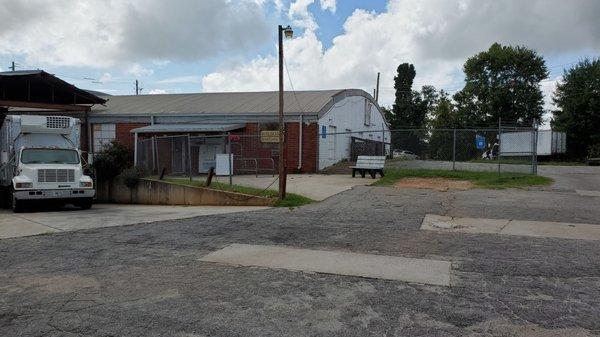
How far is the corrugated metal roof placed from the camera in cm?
2623

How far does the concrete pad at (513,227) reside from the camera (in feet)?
28.4

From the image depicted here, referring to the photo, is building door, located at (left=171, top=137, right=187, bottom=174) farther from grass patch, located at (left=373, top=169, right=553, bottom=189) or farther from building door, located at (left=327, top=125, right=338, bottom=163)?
grass patch, located at (left=373, top=169, right=553, bottom=189)

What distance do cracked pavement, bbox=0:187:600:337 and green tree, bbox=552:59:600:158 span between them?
1418 inches

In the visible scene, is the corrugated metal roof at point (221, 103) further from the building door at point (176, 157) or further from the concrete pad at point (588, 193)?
the concrete pad at point (588, 193)

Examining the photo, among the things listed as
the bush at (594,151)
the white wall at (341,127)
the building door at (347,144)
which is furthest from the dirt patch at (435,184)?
the bush at (594,151)

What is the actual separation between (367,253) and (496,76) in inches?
2045

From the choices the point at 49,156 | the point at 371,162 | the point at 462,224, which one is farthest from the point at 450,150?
the point at 49,156

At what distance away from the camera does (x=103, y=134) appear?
28.8 m

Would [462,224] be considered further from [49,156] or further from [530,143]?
[530,143]

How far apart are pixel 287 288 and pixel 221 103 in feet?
81.7

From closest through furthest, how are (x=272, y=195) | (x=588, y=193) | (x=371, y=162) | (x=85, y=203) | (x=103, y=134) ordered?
(x=272, y=195) → (x=588, y=193) → (x=85, y=203) → (x=371, y=162) → (x=103, y=134)

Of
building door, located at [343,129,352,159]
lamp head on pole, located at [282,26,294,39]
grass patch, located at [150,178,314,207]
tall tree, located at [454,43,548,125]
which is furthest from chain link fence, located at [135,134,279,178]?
tall tree, located at [454,43,548,125]

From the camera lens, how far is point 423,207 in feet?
39.5

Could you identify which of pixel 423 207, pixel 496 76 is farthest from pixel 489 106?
pixel 423 207
